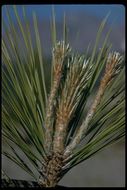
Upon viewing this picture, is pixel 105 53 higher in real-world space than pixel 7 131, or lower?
higher

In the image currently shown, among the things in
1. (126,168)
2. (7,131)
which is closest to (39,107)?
(7,131)

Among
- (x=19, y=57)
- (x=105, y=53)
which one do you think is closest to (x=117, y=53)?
(x=105, y=53)

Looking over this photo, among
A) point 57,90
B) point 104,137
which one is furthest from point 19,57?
point 104,137

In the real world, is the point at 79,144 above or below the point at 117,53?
below

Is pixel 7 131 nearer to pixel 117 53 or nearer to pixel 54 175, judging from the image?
pixel 54 175
